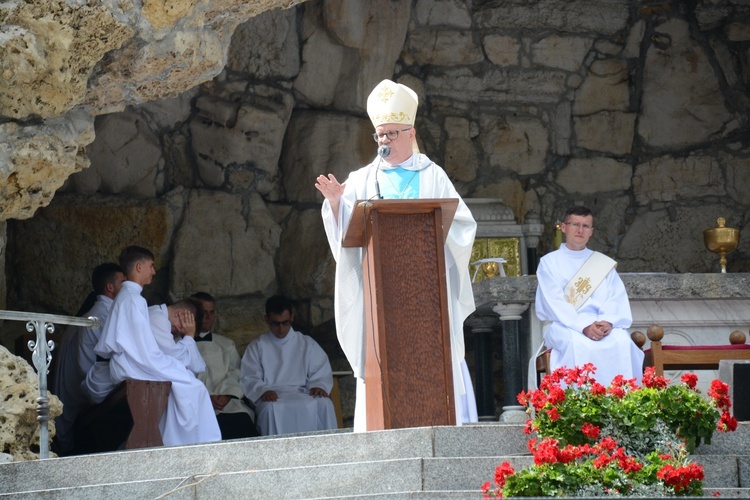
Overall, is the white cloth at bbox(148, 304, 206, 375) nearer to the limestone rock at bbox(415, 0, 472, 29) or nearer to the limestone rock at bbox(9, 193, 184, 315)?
the limestone rock at bbox(9, 193, 184, 315)

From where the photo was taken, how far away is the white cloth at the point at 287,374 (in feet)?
35.4

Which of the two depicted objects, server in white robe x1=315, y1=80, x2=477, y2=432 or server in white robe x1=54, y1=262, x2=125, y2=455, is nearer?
server in white robe x1=315, y1=80, x2=477, y2=432

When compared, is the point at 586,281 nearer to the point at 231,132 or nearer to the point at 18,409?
the point at 231,132

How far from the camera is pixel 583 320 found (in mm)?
9312

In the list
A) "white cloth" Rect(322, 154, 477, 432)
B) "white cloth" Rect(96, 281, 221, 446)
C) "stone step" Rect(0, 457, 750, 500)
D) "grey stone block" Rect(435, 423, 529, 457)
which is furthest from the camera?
"white cloth" Rect(96, 281, 221, 446)

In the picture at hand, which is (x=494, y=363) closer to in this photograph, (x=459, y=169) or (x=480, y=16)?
(x=459, y=169)

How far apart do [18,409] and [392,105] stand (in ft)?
8.33

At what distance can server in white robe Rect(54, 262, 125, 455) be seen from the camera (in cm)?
948

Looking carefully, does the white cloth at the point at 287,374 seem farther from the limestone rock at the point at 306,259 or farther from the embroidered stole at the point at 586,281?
the embroidered stole at the point at 586,281

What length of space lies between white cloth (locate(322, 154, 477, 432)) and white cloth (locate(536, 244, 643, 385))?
6.00 ft

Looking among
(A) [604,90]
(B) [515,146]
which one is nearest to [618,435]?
(B) [515,146]

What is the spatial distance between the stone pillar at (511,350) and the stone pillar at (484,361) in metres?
0.67

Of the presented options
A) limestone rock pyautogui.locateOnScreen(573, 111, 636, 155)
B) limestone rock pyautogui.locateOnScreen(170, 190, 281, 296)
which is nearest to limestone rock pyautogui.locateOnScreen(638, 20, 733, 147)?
limestone rock pyautogui.locateOnScreen(573, 111, 636, 155)

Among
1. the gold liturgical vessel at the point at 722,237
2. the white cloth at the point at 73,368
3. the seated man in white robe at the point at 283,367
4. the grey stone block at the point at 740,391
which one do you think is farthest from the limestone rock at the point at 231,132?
the grey stone block at the point at 740,391
